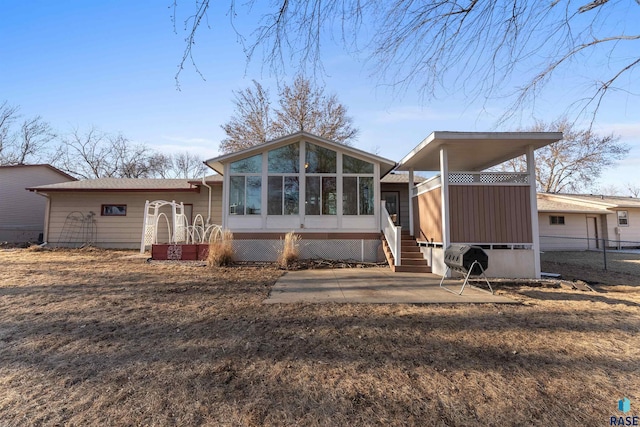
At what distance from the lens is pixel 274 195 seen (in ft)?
32.4

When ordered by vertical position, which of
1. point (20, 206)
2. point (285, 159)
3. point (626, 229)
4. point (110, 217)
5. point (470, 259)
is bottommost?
point (470, 259)

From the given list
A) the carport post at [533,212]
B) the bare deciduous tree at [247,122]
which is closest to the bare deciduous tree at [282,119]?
the bare deciduous tree at [247,122]

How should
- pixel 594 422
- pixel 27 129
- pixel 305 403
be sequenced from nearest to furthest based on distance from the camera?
pixel 594 422
pixel 305 403
pixel 27 129

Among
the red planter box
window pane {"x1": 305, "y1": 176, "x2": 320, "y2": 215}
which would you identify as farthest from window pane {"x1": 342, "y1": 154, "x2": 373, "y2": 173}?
the red planter box

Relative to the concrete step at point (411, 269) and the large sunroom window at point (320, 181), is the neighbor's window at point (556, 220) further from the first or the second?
the large sunroom window at point (320, 181)

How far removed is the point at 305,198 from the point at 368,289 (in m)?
4.74

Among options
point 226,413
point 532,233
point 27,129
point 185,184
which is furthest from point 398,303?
point 27,129

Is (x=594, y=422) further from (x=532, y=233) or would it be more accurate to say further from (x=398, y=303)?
(x=532, y=233)

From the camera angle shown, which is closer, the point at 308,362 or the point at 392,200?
the point at 308,362

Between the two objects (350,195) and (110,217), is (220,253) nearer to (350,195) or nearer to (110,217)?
(350,195)

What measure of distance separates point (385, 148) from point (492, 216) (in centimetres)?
1811

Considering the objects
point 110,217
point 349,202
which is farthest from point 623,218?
point 110,217

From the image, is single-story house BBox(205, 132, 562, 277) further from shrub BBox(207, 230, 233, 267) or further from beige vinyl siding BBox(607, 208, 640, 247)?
beige vinyl siding BBox(607, 208, 640, 247)

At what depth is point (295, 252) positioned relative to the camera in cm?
888
